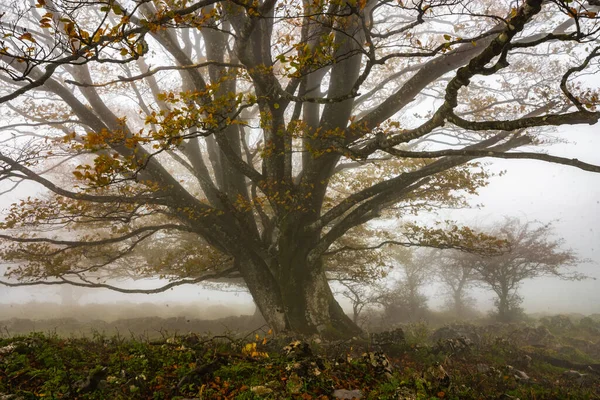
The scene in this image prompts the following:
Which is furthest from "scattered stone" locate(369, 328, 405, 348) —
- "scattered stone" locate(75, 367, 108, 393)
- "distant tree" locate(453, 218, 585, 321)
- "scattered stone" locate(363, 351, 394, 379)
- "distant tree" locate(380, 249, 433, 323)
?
"distant tree" locate(453, 218, 585, 321)

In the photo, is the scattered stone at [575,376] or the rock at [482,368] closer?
the rock at [482,368]

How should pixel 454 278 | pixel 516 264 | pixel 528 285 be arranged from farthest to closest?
pixel 528 285 < pixel 454 278 < pixel 516 264

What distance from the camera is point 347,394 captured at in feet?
10.2

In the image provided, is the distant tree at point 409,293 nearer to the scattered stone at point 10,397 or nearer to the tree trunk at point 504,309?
the tree trunk at point 504,309

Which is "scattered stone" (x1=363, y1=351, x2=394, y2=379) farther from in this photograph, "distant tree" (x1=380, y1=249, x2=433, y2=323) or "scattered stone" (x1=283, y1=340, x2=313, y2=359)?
"distant tree" (x1=380, y1=249, x2=433, y2=323)

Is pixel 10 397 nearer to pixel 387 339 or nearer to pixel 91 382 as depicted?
pixel 91 382

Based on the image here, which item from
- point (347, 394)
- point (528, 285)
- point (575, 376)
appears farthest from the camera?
point (528, 285)

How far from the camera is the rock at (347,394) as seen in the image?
304cm

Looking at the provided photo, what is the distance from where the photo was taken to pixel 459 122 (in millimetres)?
4316

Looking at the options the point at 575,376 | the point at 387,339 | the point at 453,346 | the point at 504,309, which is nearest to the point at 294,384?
the point at 387,339

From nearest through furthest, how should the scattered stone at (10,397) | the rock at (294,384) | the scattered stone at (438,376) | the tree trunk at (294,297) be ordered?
the scattered stone at (10,397) < the rock at (294,384) < the scattered stone at (438,376) < the tree trunk at (294,297)

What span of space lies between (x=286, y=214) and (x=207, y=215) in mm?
2387

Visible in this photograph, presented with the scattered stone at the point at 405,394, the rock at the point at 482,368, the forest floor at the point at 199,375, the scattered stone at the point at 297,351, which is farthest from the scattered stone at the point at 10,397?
the rock at the point at 482,368

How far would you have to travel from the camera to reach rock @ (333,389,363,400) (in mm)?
3039
